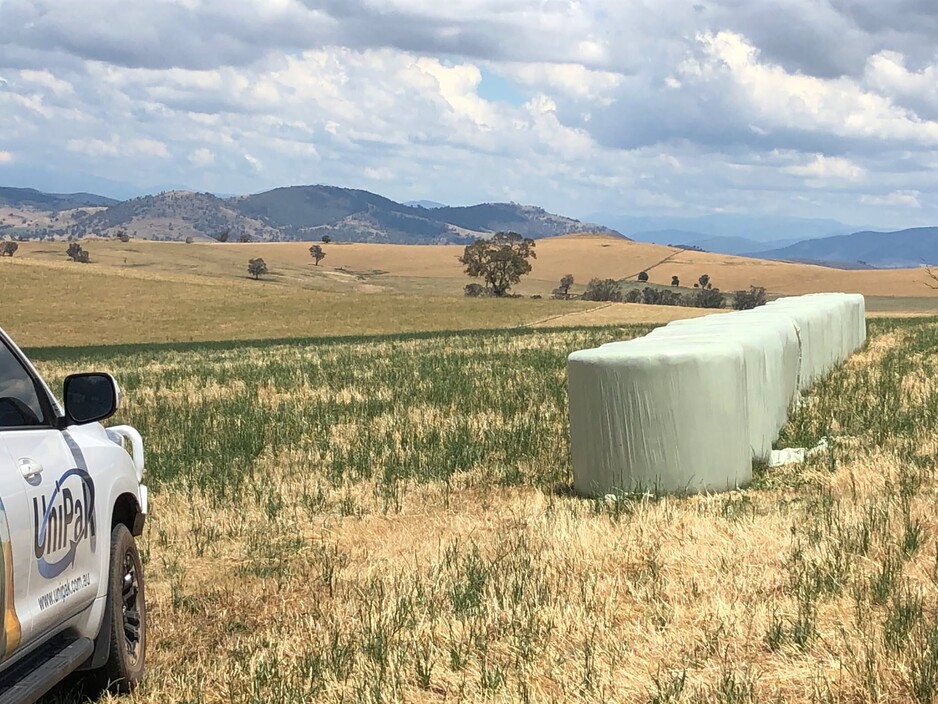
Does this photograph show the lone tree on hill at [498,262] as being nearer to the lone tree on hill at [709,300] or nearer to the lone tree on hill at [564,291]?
the lone tree on hill at [564,291]

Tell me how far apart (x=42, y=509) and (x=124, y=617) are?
137 centimetres

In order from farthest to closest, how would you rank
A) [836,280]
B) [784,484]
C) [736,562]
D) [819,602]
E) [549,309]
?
[836,280] < [549,309] < [784,484] < [736,562] < [819,602]

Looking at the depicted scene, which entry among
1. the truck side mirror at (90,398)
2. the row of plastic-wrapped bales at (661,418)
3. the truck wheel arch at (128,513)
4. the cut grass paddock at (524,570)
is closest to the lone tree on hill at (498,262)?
the cut grass paddock at (524,570)

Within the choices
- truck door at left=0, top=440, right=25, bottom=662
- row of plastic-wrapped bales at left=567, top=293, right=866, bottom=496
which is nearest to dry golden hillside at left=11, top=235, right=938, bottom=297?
row of plastic-wrapped bales at left=567, top=293, right=866, bottom=496

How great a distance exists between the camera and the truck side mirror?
488 centimetres

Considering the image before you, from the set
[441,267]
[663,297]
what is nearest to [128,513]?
[663,297]

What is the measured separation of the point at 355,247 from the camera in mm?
193250

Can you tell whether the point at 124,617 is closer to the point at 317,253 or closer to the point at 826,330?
the point at 826,330

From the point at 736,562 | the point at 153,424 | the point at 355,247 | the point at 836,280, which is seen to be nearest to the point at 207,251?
the point at 355,247

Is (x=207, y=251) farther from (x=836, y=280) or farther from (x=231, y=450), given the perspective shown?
(x=231, y=450)

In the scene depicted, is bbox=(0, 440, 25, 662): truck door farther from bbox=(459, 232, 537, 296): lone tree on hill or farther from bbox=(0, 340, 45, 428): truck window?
bbox=(459, 232, 537, 296): lone tree on hill

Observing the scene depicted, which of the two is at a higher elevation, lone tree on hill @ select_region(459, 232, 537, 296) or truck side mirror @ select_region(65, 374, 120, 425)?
lone tree on hill @ select_region(459, 232, 537, 296)

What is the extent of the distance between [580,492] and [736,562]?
280 cm

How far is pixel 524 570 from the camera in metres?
6.50
